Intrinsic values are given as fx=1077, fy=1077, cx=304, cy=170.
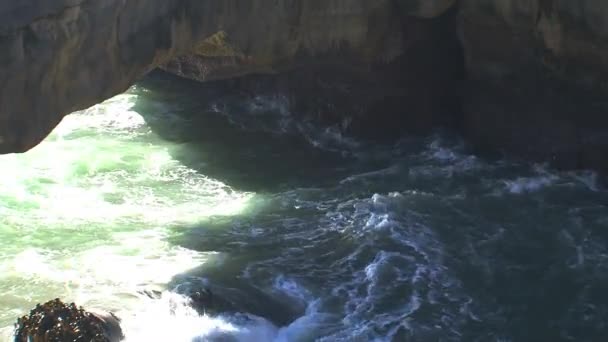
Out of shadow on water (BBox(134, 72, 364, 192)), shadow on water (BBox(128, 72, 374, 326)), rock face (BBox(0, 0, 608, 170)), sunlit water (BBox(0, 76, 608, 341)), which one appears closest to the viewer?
sunlit water (BBox(0, 76, 608, 341))

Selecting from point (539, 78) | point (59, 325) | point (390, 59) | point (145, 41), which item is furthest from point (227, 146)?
point (59, 325)

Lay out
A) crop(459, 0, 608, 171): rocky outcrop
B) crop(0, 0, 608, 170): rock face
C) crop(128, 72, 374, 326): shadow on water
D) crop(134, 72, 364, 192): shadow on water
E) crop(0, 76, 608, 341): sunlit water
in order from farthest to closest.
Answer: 1. crop(134, 72, 364, 192): shadow on water
2. crop(459, 0, 608, 171): rocky outcrop
3. crop(128, 72, 374, 326): shadow on water
4. crop(0, 0, 608, 170): rock face
5. crop(0, 76, 608, 341): sunlit water

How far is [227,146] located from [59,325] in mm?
7021

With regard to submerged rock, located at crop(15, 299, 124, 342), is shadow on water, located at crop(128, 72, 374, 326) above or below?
below

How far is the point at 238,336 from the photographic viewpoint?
11.4 m

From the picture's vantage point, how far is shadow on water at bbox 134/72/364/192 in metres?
16.0

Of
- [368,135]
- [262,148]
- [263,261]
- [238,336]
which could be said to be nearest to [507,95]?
[368,135]

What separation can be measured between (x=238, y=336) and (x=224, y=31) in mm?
4956

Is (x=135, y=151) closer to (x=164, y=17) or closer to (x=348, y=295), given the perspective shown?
(x=164, y=17)

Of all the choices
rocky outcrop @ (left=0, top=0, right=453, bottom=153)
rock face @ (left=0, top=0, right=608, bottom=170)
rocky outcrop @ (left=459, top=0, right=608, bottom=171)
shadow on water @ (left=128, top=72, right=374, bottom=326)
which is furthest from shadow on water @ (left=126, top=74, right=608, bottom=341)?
rocky outcrop @ (left=0, top=0, right=453, bottom=153)

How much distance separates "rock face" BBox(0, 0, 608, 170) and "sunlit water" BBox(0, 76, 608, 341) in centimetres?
59

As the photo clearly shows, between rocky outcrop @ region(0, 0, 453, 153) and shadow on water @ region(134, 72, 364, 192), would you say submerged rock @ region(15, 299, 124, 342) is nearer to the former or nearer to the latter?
rocky outcrop @ region(0, 0, 453, 153)

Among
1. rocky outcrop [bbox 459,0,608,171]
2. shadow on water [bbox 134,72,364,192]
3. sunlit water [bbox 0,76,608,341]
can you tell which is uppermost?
rocky outcrop [bbox 459,0,608,171]

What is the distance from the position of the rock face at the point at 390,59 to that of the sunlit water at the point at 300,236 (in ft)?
1.92
